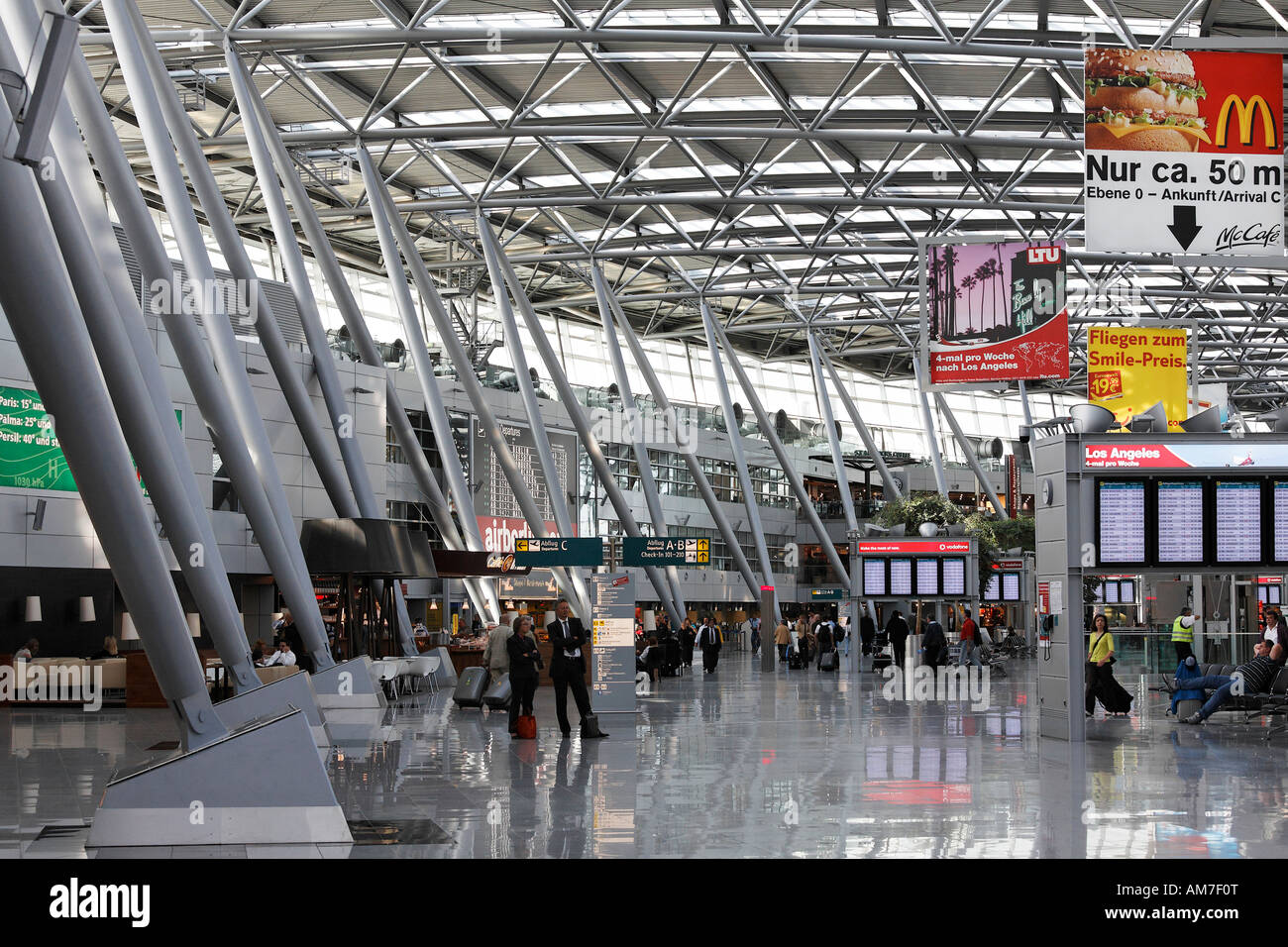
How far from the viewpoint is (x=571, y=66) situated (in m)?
32.0

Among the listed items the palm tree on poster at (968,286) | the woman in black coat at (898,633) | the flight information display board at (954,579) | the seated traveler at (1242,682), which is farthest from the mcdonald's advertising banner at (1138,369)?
the seated traveler at (1242,682)

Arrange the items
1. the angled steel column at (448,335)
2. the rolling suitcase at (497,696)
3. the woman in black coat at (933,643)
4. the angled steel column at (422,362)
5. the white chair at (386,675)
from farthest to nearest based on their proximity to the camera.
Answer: the angled steel column at (448,335) < the angled steel column at (422,362) < the woman in black coat at (933,643) < the white chair at (386,675) < the rolling suitcase at (497,696)

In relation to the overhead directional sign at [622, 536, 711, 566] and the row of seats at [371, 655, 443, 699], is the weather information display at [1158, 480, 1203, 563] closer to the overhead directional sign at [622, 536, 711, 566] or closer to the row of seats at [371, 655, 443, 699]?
the overhead directional sign at [622, 536, 711, 566]

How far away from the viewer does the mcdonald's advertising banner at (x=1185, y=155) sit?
13281 millimetres

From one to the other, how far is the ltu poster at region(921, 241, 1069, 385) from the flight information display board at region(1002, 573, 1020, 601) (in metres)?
22.6

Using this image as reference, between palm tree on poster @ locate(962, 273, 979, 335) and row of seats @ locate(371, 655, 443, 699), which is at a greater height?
palm tree on poster @ locate(962, 273, 979, 335)

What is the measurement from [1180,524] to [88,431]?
13031 mm

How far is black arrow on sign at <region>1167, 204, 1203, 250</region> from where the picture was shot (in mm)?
13133

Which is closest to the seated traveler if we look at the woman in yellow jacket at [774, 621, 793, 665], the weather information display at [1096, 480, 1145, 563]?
the weather information display at [1096, 480, 1145, 563]

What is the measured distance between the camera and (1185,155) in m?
13.5

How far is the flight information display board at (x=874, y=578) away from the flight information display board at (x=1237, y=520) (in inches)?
648

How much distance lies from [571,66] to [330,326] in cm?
1851

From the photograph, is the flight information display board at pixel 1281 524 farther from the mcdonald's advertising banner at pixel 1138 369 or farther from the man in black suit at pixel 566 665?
the mcdonald's advertising banner at pixel 1138 369
